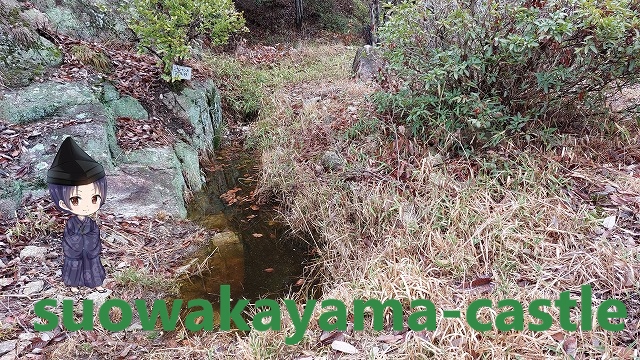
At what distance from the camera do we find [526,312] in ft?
7.27

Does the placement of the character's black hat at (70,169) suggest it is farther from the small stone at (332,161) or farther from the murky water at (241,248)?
the small stone at (332,161)

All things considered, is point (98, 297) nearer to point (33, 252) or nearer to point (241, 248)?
point (33, 252)

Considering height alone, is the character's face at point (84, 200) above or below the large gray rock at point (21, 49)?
below

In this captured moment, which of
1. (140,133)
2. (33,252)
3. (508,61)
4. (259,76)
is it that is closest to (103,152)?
(140,133)

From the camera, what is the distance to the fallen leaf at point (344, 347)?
218cm

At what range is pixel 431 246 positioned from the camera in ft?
9.46

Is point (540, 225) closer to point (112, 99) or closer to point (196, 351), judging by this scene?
point (196, 351)

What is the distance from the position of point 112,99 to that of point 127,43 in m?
2.03

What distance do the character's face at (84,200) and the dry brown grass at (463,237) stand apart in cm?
120

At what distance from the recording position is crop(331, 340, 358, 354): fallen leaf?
2.18 m

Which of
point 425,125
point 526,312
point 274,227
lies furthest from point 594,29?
point 274,227

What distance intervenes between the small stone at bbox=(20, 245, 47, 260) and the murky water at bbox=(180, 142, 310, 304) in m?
0.94

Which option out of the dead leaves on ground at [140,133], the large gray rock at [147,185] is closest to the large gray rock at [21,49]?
the dead leaves on ground at [140,133]

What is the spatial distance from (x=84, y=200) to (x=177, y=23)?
14.0 feet
